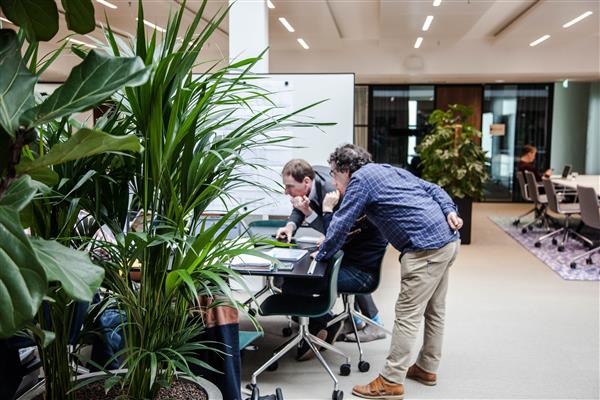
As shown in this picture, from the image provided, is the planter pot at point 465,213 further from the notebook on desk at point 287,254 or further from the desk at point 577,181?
the notebook on desk at point 287,254

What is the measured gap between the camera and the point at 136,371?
183cm

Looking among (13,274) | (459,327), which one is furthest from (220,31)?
(13,274)

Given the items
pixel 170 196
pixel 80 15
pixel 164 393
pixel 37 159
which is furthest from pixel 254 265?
pixel 37 159

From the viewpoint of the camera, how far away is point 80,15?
1423 millimetres

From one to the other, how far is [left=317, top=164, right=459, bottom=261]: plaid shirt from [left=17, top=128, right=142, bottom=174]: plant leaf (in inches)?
94.7

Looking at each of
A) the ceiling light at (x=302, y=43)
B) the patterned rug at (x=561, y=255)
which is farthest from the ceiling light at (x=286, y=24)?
the patterned rug at (x=561, y=255)

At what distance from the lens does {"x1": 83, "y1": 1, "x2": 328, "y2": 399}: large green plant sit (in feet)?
5.32

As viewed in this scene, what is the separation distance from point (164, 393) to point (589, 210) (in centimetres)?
657

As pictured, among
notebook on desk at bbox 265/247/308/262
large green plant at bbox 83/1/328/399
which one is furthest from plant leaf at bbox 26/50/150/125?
notebook on desk at bbox 265/247/308/262

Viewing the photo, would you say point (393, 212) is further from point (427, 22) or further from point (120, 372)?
point (427, 22)

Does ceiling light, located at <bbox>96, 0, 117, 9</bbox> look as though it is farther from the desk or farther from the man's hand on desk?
the desk

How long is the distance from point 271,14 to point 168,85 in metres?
7.81

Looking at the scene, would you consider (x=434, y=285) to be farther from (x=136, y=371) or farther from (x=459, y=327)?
(x=136, y=371)

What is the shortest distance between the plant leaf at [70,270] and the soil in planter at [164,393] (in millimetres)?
813
